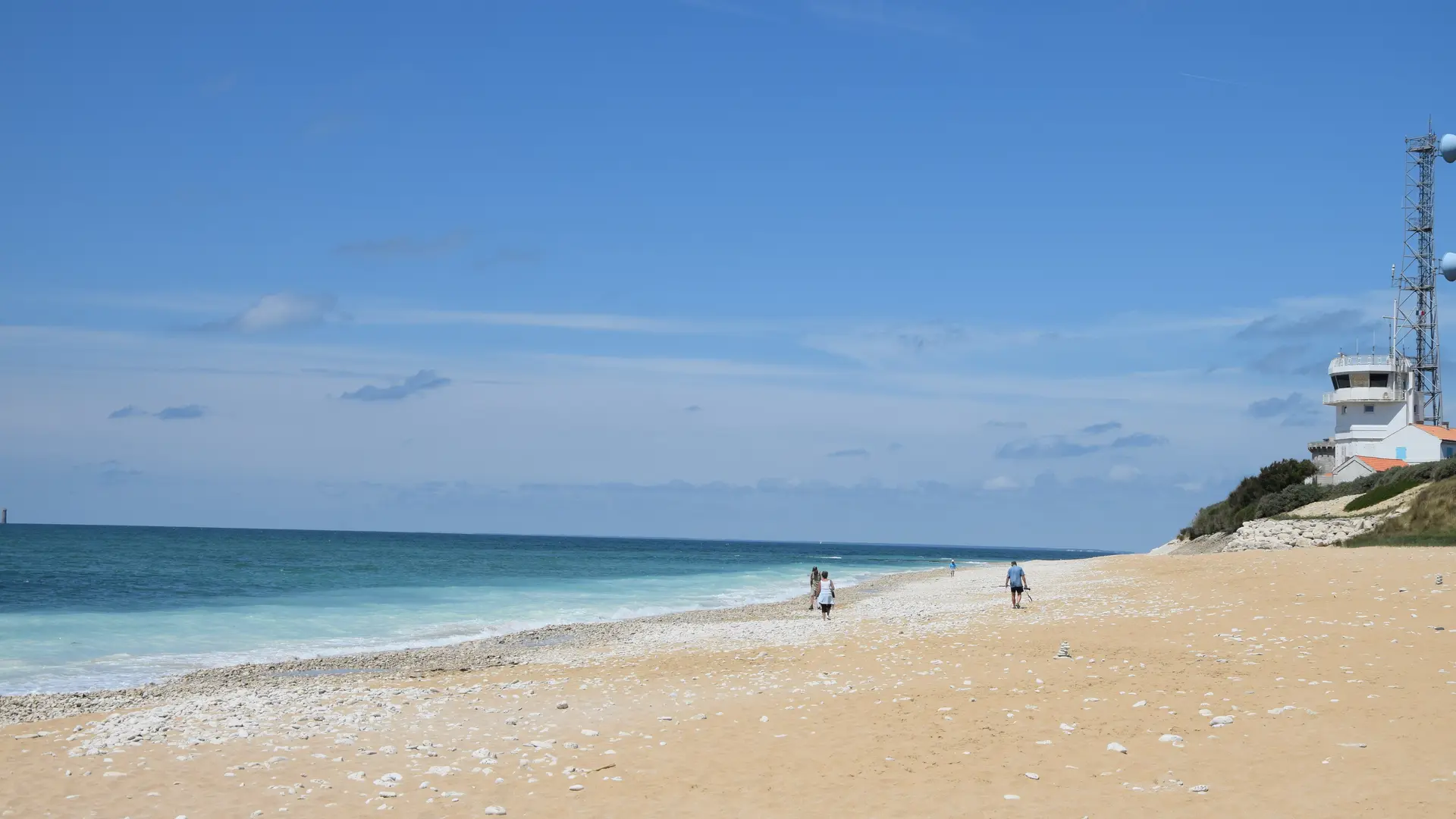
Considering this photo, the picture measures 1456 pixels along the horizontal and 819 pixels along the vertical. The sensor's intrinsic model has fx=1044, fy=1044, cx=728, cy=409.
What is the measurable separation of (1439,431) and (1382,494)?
1941 cm

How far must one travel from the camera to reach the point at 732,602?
4284 centimetres

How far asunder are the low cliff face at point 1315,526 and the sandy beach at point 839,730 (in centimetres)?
2551

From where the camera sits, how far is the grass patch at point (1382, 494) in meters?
45.9

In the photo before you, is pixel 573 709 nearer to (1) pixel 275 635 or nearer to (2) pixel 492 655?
Answer: (2) pixel 492 655

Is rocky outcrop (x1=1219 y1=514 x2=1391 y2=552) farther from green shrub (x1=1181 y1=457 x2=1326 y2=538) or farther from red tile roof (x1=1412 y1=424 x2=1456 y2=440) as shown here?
red tile roof (x1=1412 y1=424 x2=1456 y2=440)

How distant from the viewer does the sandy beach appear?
9430 mm

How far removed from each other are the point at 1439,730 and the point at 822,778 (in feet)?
19.7

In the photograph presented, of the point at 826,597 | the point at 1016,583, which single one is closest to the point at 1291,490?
the point at 1016,583

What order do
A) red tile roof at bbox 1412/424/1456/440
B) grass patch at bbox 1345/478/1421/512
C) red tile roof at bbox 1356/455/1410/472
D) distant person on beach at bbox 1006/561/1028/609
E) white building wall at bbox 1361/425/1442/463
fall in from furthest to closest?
red tile roof at bbox 1412/424/1456/440, white building wall at bbox 1361/425/1442/463, red tile roof at bbox 1356/455/1410/472, grass patch at bbox 1345/478/1421/512, distant person on beach at bbox 1006/561/1028/609

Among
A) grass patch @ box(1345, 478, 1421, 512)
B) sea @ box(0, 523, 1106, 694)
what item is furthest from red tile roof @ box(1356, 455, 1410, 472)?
sea @ box(0, 523, 1106, 694)

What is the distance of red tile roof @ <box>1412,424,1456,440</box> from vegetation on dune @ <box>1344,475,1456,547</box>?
23.3 m

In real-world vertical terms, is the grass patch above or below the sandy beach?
above

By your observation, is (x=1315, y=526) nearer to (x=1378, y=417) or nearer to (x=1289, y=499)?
(x=1289, y=499)

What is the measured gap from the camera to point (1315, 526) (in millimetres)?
45688
